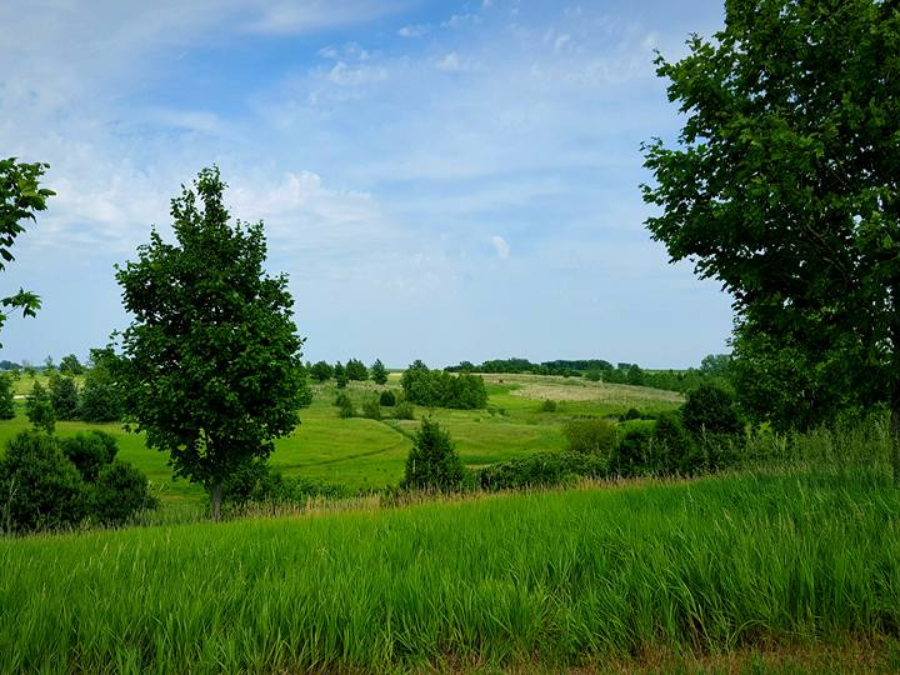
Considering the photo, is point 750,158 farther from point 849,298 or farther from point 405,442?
point 405,442

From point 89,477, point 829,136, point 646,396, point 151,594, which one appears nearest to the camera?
point 151,594

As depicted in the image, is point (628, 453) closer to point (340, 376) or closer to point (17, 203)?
point (17, 203)

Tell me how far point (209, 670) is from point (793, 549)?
15.9 ft

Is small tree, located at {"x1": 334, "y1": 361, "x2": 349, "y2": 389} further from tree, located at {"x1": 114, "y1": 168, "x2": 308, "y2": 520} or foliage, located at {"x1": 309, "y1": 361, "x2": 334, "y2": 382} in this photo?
tree, located at {"x1": 114, "y1": 168, "x2": 308, "y2": 520}

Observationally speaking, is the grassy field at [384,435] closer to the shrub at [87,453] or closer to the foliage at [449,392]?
the foliage at [449,392]

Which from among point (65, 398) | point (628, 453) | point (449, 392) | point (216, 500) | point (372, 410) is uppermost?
point (65, 398)

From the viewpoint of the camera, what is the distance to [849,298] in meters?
8.64

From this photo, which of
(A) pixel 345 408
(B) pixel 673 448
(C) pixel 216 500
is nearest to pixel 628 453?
(B) pixel 673 448

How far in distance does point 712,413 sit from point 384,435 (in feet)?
165

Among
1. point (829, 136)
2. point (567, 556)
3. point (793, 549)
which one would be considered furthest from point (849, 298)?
point (567, 556)

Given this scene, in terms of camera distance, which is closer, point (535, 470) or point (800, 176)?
point (800, 176)

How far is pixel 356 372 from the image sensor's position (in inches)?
5950

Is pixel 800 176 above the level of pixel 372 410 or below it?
above

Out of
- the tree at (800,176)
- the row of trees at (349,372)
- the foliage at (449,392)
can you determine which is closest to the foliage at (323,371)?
the row of trees at (349,372)
